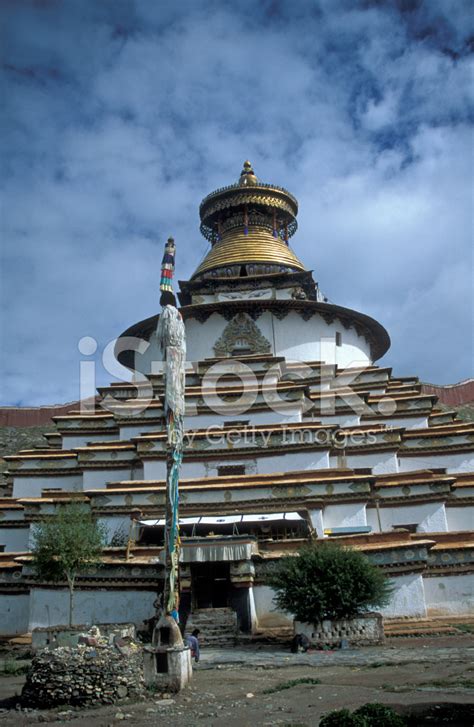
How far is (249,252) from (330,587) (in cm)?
1954

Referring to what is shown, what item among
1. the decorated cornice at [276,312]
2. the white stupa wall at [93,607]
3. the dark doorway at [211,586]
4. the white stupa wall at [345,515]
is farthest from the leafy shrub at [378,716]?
the decorated cornice at [276,312]

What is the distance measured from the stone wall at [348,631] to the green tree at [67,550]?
5.10m

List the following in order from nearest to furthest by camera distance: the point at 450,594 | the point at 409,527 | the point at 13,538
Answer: the point at 450,594 < the point at 409,527 < the point at 13,538

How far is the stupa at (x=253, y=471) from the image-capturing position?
52.8 ft

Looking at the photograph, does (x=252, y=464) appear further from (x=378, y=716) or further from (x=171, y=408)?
(x=378, y=716)

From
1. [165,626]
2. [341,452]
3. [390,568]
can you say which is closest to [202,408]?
[341,452]

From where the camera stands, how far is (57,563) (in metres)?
15.5

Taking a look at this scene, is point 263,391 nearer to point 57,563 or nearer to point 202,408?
point 202,408

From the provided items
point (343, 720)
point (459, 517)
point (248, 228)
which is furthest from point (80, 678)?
point (248, 228)

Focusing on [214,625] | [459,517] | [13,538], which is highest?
[13,538]

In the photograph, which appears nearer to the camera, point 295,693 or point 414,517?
point 295,693

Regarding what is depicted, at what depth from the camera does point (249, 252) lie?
101 feet

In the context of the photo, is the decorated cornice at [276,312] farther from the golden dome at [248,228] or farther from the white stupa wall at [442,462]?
the white stupa wall at [442,462]

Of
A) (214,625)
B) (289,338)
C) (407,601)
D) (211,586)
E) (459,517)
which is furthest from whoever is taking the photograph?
(289,338)
